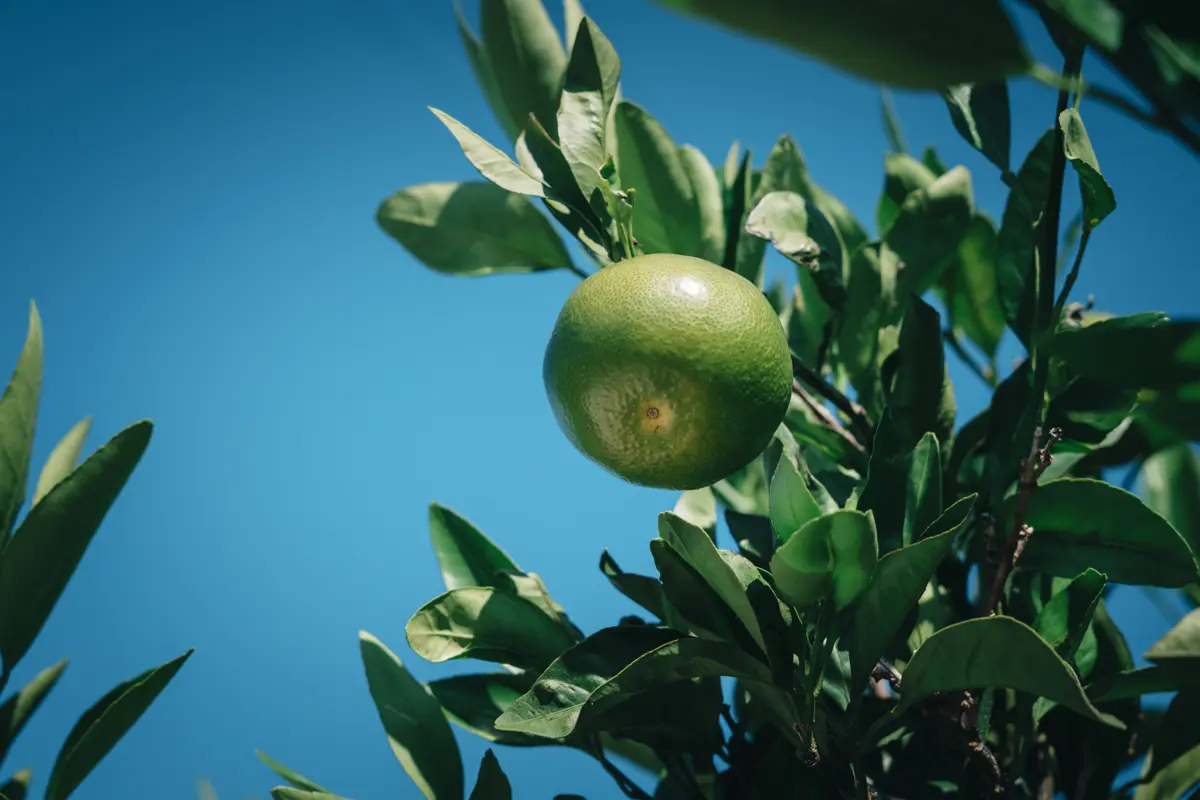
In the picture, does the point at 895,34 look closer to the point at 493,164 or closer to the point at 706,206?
the point at 493,164

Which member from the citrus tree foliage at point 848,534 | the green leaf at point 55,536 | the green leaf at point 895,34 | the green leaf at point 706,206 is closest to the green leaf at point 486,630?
the citrus tree foliage at point 848,534

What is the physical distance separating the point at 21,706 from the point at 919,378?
0.81 metres

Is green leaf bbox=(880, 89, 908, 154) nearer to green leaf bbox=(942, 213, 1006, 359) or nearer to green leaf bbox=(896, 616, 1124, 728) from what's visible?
green leaf bbox=(942, 213, 1006, 359)

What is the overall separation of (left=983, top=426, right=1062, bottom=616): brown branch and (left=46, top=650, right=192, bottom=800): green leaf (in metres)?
0.59

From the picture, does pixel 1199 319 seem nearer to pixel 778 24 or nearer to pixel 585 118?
pixel 778 24

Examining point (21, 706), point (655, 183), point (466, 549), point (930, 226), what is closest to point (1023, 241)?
point (930, 226)

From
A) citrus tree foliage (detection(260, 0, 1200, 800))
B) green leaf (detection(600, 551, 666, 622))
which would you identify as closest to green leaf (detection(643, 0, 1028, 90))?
citrus tree foliage (detection(260, 0, 1200, 800))

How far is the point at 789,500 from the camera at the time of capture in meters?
0.57

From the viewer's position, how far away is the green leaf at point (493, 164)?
2.08ft

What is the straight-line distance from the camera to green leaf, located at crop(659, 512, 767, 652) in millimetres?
527

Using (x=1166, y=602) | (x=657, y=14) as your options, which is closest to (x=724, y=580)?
(x=1166, y=602)

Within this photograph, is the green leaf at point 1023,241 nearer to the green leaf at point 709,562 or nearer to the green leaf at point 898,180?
the green leaf at point 898,180

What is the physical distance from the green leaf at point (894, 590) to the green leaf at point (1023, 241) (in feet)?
0.84

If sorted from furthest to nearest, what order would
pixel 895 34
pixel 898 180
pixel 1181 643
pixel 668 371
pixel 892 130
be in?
pixel 892 130 < pixel 898 180 < pixel 668 371 < pixel 1181 643 < pixel 895 34
